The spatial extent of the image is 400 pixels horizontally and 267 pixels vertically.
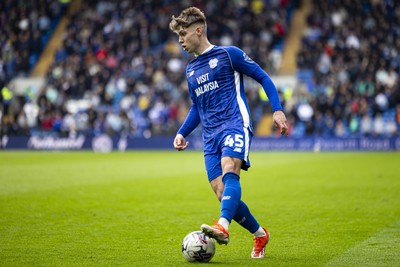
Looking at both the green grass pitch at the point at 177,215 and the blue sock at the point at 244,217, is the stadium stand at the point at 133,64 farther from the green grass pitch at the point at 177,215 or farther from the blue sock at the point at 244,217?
the blue sock at the point at 244,217

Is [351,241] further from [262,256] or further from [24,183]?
[24,183]

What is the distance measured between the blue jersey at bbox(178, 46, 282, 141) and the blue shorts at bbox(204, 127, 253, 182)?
66 mm

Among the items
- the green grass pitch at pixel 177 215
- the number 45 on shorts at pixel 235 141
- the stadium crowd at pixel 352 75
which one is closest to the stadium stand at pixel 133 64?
the stadium crowd at pixel 352 75

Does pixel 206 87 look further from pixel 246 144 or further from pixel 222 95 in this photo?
pixel 246 144

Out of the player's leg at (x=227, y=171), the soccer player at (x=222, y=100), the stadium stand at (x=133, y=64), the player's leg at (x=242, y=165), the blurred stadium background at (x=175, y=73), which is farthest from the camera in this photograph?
the stadium stand at (x=133, y=64)

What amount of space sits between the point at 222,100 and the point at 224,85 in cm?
15

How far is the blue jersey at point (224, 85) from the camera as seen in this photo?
274 inches

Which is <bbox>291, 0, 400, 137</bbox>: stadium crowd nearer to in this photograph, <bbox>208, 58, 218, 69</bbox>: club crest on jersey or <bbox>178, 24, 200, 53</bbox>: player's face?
<bbox>208, 58, 218, 69</bbox>: club crest on jersey

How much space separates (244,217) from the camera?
276 inches

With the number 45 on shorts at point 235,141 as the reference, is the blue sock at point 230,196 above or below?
below

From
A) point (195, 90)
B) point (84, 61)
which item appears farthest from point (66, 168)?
point (84, 61)

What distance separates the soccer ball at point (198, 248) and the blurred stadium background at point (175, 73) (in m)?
24.7

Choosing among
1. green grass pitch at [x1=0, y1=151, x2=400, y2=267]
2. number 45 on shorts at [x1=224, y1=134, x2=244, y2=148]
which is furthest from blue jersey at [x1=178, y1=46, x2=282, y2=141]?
green grass pitch at [x1=0, y1=151, x2=400, y2=267]

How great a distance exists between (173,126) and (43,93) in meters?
7.65
